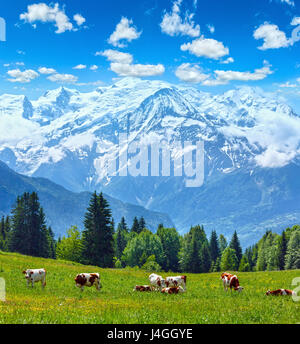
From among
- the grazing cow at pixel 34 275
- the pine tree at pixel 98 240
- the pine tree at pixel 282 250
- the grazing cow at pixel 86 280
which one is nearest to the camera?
the grazing cow at pixel 86 280

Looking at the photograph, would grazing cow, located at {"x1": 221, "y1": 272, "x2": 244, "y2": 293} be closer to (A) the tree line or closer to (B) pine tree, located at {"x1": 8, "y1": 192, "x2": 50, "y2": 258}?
(A) the tree line

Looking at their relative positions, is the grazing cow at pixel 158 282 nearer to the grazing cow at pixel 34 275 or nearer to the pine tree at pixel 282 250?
the grazing cow at pixel 34 275

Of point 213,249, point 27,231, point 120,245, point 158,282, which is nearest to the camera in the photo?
point 158,282

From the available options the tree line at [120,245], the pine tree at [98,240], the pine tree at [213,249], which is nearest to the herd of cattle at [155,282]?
the pine tree at [98,240]

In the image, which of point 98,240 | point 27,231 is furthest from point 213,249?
point 98,240

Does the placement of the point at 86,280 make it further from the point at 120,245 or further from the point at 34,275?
the point at 120,245

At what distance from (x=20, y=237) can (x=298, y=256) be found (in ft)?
224

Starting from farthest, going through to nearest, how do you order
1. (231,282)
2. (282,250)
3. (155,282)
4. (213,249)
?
(213,249), (282,250), (155,282), (231,282)

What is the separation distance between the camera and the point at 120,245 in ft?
460

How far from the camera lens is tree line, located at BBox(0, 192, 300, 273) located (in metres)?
73.1

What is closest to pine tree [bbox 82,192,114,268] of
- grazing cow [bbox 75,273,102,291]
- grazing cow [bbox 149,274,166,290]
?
grazing cow [bbox 149,274,166,290]

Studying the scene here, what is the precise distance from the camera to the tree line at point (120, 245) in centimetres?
7306

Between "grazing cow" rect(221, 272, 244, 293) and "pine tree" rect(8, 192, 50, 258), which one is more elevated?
"pine tree" rect(8, 192, 50, 258)

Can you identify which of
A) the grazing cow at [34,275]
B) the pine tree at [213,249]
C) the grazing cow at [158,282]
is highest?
the pine tree at [213,249]
